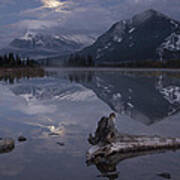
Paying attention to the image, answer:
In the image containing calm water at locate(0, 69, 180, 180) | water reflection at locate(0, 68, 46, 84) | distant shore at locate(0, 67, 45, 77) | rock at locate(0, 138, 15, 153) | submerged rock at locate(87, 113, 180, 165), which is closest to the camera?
calm water at locate(0, 69, 180, 180)

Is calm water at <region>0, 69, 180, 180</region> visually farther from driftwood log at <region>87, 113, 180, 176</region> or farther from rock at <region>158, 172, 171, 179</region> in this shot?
driftwood log at <region>87, 113, 180, 176</region>

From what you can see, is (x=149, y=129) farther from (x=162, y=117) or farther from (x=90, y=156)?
(x=90, y=156)

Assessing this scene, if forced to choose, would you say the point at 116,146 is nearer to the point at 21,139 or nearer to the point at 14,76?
the point at 21,139

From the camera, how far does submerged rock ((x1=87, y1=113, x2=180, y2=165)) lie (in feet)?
52.1

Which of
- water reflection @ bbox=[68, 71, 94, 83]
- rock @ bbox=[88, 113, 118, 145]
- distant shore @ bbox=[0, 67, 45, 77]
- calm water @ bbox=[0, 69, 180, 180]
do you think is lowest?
distant shore @ bbox=[0, 67, 45, 77]

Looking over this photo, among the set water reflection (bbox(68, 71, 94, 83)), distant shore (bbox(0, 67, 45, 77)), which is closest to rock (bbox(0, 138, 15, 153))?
water reflection (bbox(68, 71, 94, 83))

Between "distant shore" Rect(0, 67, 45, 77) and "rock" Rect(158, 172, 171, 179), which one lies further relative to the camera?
"distant shore" Rect(0, 67, 45, 77)

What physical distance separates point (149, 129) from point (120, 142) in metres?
6.32

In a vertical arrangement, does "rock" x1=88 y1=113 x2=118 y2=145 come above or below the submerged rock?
above

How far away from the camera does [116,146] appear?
54.5 feet

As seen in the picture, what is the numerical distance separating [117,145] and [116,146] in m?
0.13

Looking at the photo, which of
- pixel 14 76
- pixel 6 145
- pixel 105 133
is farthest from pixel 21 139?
pixel 14 76

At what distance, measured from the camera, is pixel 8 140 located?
1747 cm

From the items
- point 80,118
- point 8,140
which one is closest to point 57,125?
point 80,118
